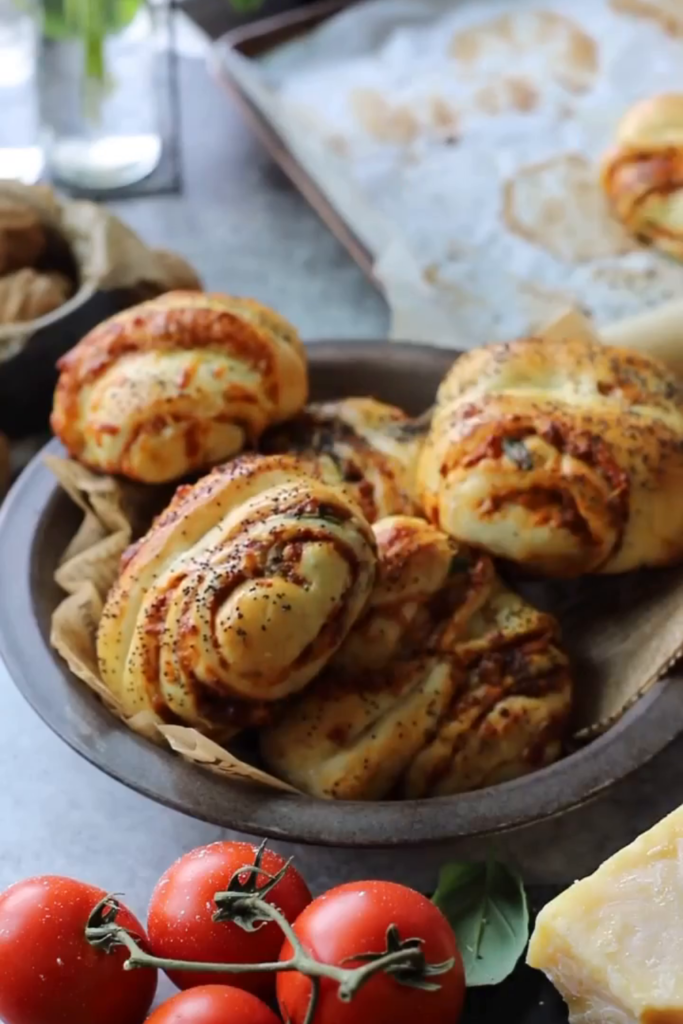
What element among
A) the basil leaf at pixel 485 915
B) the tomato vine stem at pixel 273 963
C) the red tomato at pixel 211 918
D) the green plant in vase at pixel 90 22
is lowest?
the basil leaf at pixel 485 915

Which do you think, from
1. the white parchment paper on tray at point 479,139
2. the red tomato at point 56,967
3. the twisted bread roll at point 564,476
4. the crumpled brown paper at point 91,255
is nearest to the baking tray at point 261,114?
the white parchment paper on tray at point 479,139

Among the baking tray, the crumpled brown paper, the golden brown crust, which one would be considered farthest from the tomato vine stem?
the baking tray

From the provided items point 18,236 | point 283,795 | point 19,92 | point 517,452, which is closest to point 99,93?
point 19,92

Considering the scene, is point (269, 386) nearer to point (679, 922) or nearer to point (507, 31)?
point (679, 922)

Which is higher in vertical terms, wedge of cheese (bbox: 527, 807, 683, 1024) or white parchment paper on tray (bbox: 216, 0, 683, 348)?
white parchment paper on tray (bbox: 216, 0, 683, 348)

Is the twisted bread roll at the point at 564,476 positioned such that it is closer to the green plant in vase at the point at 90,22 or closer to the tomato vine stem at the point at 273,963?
the tomato vine stem at the point at 273,963

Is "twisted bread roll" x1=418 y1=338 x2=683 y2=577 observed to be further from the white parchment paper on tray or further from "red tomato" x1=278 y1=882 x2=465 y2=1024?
the white parchment paper on tray
